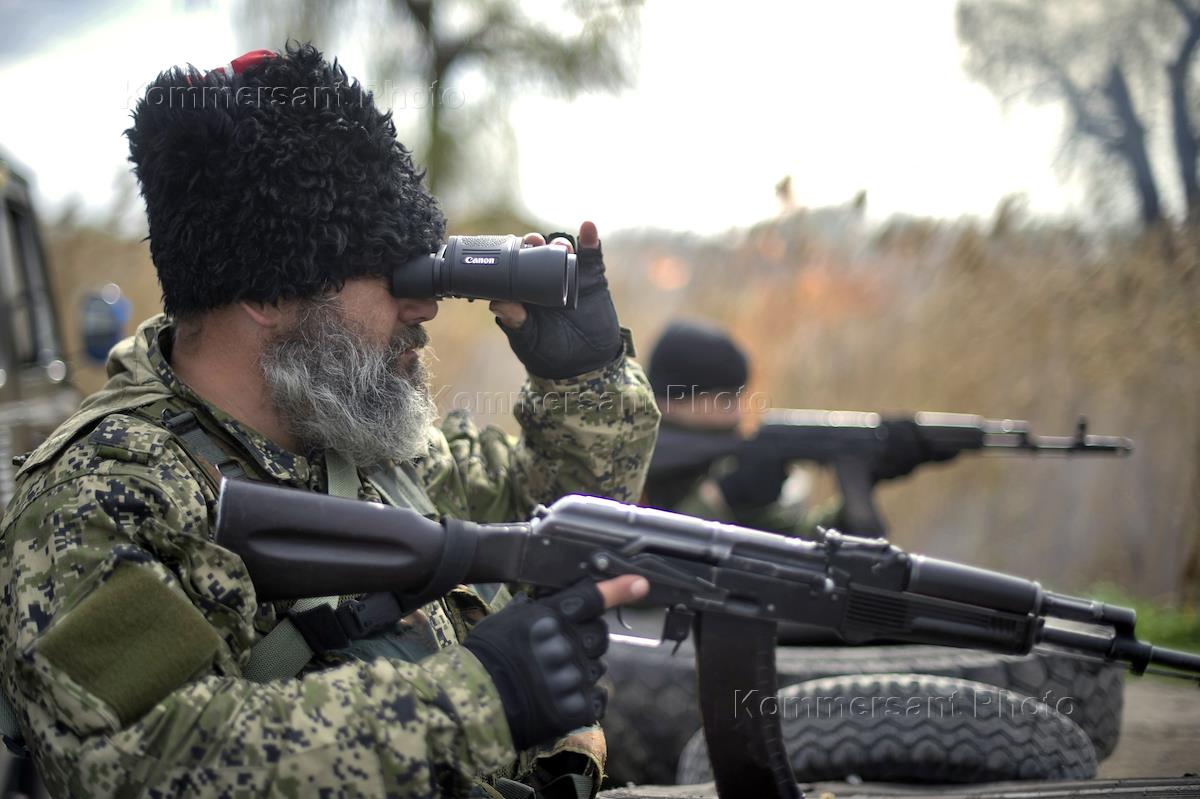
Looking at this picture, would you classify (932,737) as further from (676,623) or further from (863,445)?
(863,445)

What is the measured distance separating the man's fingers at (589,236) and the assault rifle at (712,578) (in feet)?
2.22

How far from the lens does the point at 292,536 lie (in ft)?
5.74

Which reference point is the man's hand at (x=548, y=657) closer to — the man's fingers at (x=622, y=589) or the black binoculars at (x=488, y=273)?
the man's fingers at (x=622, y=589)

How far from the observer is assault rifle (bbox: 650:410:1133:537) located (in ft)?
16.2

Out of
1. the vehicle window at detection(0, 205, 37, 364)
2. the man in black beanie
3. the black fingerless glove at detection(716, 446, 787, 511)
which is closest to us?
the vehicle window at detection(0, 205, 37, 364)

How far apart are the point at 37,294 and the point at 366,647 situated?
328cm

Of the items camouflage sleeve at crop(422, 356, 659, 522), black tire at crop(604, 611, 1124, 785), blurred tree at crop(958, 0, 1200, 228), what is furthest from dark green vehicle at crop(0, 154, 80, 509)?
blurred tree at crop(958, 0, 1200, 228)

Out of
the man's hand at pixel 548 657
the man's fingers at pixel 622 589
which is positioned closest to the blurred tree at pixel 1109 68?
the man's fingers at pixel 622 589

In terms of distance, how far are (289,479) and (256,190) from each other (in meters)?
0.58

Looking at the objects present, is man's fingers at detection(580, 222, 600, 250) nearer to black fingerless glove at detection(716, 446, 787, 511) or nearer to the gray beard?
the gray beard

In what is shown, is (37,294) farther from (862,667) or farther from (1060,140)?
(1060,140)

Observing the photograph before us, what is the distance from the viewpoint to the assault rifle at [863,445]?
4.93 m

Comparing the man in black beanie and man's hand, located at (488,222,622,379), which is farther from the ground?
man's hand, located at (488,222,622,379)

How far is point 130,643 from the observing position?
1566 millimetres
